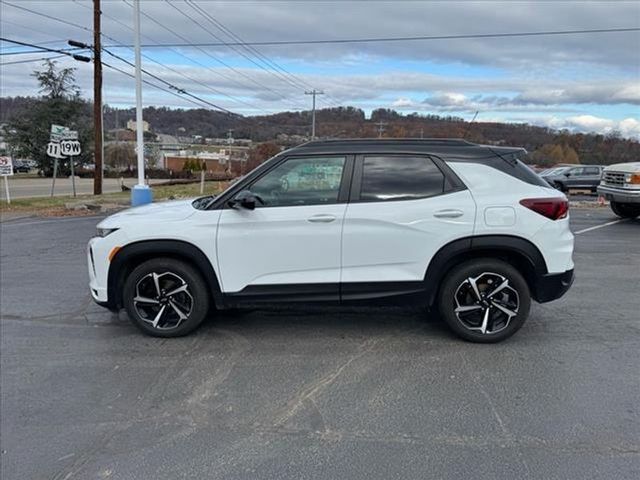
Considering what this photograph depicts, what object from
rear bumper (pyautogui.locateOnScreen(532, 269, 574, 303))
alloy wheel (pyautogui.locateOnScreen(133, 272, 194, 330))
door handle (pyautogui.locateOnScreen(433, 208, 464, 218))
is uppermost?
door handle (pyautogui.locateOnScreen(433, 208, 464, 218))

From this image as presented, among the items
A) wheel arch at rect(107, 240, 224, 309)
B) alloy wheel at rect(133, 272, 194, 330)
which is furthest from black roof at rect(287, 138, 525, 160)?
alloy wheel at rect(133, 272, 194, 330)

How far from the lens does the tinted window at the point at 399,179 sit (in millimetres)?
4434

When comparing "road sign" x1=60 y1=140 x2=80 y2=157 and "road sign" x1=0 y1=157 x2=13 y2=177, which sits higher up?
"road sign" x1=60 y1=140 x2=80 y2=157

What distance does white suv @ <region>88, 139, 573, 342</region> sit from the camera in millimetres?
4363

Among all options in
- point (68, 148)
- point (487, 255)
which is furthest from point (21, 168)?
point (487, 255)

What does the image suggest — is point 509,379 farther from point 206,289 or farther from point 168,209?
point 168,209

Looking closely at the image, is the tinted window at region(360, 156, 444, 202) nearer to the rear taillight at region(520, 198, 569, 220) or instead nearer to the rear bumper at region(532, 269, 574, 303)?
the rear taillight at region(520, 198, 569, 220)

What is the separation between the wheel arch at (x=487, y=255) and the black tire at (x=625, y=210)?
38.1 ft

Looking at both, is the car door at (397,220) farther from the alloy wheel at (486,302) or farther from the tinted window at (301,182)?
the alloy wheel at (486,302)

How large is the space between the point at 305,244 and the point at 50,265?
5690 millimetres

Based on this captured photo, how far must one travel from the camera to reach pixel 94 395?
147 inches

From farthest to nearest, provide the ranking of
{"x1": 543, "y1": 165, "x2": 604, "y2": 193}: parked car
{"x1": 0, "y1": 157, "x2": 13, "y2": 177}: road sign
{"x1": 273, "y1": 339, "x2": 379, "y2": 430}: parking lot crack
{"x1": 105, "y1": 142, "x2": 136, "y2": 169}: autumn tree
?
{"x1": 105, "y1": 142, "x2": 136, "y2": 169}: autumn tree, {"x1": 543, "y1": 165, "x2": 604, "y2": 193}: parked car, {"x1": 0, "y1": 157, "x2": 13, "y2": 177}: road sign, {"x1": 273, "y1": 339, "x2": 379, "y2": 430}: parking lot crack

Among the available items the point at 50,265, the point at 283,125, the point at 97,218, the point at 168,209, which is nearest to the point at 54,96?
the point at 283,125

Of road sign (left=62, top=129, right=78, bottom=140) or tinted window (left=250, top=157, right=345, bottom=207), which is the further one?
road sign (left=62, top=129, right=78, bottom=140)
